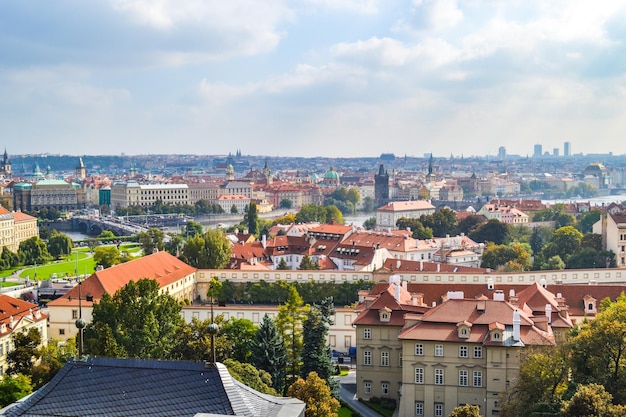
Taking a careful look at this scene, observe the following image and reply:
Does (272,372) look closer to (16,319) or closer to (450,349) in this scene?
(450,349)

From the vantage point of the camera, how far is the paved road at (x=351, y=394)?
32847mm

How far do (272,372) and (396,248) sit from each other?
1654 inches

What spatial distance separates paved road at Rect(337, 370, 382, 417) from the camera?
32.8 m

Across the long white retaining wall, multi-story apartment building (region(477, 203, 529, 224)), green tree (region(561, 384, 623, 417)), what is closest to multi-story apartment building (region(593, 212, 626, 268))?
the long white retaining wall

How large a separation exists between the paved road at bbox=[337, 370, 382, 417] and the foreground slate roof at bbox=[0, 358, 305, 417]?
59.2ft

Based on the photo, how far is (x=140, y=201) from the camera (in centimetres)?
17738

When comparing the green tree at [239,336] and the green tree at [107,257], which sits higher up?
the green tree at [239,336]

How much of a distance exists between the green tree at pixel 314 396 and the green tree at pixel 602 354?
25.4 feet

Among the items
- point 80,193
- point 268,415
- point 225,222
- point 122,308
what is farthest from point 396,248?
point 80,193

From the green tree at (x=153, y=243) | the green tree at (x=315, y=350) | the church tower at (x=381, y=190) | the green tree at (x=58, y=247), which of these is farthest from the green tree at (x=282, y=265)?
the church tower at (x=381, y=190)

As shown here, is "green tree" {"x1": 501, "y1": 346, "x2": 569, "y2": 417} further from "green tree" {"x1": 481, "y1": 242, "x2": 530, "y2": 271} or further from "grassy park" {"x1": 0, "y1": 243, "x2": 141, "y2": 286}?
"grassy park" {"x1": 0, "y1": 243, "x2": 141, "y2": 286}

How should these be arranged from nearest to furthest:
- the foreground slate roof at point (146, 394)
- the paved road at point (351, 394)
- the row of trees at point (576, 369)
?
the foreground slate roof at point (146, 394) < the row of trees at point (576, 369) < the paved road at point (351, 394)

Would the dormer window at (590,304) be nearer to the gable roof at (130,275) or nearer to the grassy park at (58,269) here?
the gable roof at (130,275)

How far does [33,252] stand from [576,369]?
7356 centimetres
